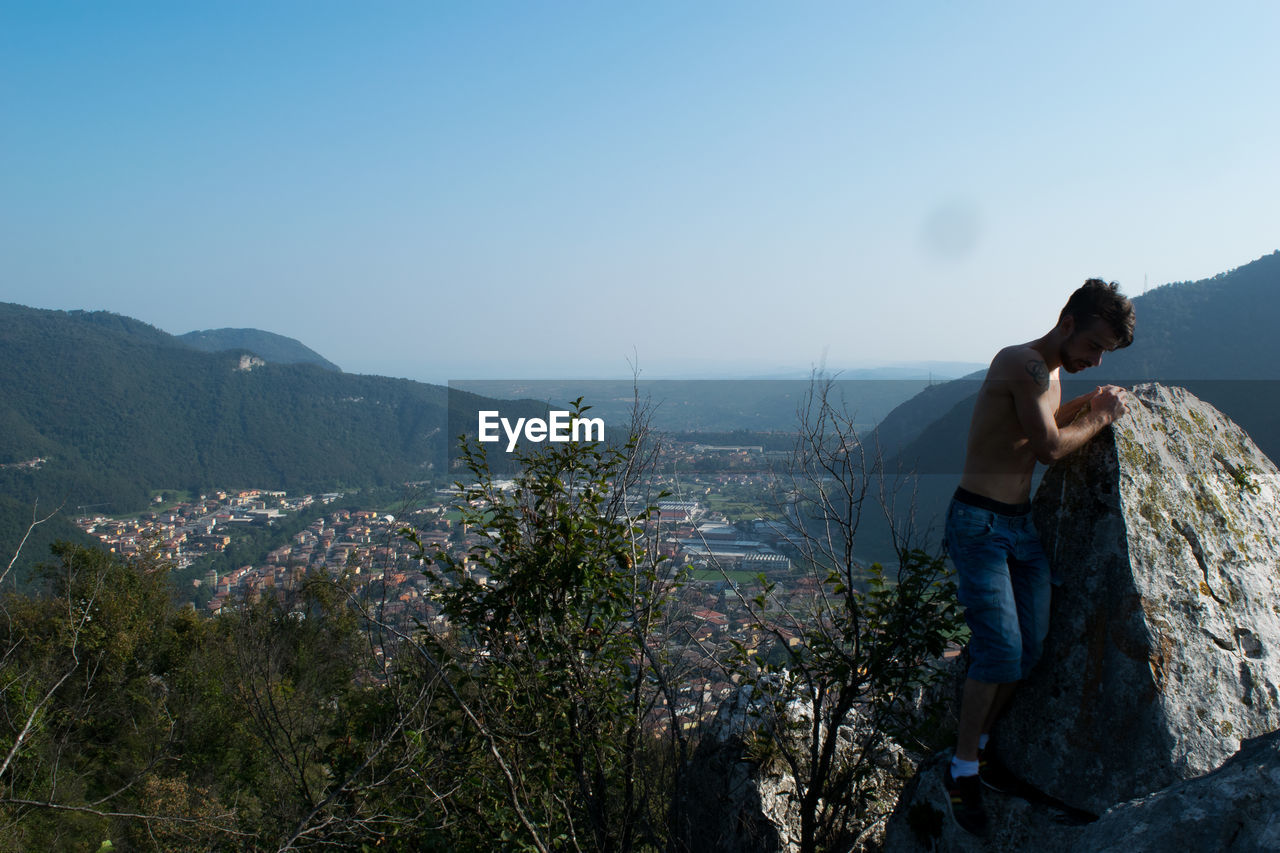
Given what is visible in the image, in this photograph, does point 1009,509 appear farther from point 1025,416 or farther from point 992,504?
point 1025,416

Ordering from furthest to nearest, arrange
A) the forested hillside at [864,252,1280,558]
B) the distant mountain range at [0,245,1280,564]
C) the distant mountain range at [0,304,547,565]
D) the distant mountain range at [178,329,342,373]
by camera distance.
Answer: the distant mountain range at [178,329,342,373], the distant mountain range at [0,304,547,565], the distant mountain range at [0,245,1280,564], the forested hillside at [864,252,1280,558]

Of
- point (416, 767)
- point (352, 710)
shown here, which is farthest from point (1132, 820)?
point (352, 710)

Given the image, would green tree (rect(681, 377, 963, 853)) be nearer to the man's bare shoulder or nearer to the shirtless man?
the shirtless man

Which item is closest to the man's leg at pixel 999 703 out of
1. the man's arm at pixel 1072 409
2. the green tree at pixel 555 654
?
the man's arm at pixel 1072 409

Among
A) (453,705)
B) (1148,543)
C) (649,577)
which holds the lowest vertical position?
(453,705)

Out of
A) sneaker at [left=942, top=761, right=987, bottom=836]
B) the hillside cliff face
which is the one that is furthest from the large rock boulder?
sneaker at [left=942, top=761, right=987, bottom=836]

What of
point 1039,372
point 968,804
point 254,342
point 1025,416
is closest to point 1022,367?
point 1039,372

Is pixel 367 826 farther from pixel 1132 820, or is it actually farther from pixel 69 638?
pixel 69 638
